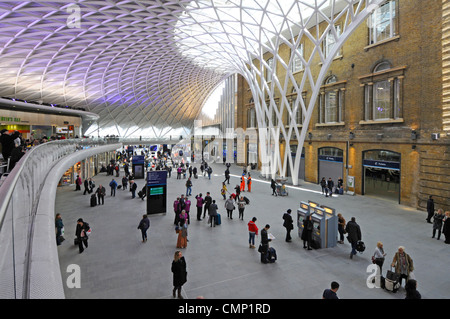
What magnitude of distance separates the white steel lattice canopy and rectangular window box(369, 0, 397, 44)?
1702 millimetres

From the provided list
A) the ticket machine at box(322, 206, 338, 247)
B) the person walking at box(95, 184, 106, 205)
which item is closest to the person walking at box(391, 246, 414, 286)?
the ticket machine at box(322, 206, 338, 247)

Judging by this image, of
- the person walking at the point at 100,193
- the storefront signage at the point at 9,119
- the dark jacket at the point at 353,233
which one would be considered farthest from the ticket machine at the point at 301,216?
the storefront signage at the point at 9,119

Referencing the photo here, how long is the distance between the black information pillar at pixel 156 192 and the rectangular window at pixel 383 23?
1934cm

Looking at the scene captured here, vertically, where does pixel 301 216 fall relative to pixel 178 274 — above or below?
above

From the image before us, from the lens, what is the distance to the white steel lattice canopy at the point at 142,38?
2016cm

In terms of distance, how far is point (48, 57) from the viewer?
27672mm

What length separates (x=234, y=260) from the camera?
29.9 ft

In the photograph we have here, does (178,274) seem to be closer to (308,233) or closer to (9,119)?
(308,233)

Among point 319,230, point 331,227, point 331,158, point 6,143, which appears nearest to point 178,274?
point 319,230

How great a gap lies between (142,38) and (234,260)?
1094 inches

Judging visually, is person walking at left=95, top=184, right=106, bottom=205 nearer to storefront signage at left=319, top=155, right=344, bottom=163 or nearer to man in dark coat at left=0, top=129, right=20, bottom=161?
man in dark coat at left=0, top=129, right=20, bottom=161

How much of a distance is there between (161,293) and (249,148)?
36.1m
